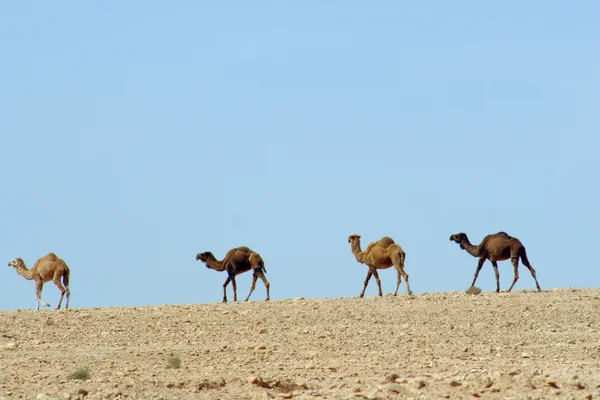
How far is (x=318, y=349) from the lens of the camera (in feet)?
57.3

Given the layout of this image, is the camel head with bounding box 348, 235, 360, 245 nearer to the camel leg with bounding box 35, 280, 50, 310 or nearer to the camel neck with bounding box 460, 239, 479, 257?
the camel neck with bounding box 460, 239, 479, 257

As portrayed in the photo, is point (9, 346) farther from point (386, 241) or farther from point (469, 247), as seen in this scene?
point (469, 247)

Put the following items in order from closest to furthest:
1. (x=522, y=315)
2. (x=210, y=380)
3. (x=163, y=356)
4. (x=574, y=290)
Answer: (x=210, y=380) → (x=163, y=356) → (x=522, y=315) → (x=574, y=290)

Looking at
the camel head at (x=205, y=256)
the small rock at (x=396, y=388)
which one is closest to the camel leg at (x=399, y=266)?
the camel head at (x=205, y=256)

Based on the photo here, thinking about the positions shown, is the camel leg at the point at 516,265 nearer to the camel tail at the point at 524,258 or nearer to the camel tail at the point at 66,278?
the camel tail at the point at 524,258

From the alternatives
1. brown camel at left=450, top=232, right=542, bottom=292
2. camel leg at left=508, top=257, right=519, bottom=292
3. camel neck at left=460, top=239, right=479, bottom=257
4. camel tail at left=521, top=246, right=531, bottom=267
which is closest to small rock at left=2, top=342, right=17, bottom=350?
brown camel at left=450, top=232, right=542, bottom=292

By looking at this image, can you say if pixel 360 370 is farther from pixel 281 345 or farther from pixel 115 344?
pixel 115 344

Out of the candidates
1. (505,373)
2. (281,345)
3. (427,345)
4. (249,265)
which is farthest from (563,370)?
(249,265)

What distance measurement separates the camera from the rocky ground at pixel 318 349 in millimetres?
14094

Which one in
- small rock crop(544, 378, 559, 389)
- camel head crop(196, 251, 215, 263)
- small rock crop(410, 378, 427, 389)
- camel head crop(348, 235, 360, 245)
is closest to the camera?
small rock crop(410, 378, 427, 389)

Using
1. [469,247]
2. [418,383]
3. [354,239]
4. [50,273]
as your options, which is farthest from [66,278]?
[418,383]

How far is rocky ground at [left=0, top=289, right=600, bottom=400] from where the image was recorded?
46.2ft

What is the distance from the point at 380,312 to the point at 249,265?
23.3 ft

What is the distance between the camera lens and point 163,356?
667 inches
